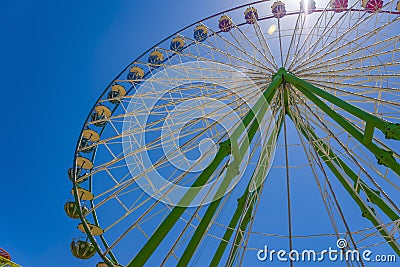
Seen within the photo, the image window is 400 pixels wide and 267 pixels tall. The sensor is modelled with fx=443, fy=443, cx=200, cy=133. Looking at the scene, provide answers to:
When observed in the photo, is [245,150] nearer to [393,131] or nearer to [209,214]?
[209,214]

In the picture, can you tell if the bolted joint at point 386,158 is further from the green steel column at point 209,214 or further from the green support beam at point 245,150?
the green steel column at point 209,214

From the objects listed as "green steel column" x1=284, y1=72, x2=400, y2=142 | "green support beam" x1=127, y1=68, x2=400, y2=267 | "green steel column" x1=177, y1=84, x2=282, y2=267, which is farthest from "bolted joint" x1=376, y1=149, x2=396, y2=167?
"green steel column" x1=177, y1=84, x2=282, y2=267

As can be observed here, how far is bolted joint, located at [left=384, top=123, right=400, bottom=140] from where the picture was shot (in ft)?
27.5

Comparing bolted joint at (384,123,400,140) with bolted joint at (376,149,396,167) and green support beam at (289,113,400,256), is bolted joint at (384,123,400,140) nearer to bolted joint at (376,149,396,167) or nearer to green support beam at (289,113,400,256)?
bolted joint at (376,149,396,167)

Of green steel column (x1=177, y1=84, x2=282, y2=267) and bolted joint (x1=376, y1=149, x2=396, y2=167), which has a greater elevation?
bolted joint (x1=376, y1=149, x2=396, y2=167)

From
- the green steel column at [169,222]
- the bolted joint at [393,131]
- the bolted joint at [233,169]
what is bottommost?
the green steel column at [169,222]

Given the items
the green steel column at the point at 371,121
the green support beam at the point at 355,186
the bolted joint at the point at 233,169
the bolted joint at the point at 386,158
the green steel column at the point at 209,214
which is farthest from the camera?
the green support beam at the point at 355,186

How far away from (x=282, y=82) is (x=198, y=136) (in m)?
2.99

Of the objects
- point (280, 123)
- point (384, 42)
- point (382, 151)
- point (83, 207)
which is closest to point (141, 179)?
point (83, 207)

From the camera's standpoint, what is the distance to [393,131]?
8.45m

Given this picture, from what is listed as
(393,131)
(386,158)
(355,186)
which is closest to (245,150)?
(386,158)

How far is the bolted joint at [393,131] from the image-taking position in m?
8.39

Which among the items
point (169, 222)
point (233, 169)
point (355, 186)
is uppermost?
point (355, 186)

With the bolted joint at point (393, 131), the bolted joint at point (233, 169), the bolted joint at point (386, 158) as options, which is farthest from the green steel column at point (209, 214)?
the bolted joint at point (393, 131)
